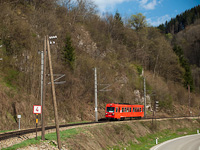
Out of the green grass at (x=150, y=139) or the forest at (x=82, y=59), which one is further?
the forest at (x=82, y=59)

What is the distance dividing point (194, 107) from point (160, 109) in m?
18.1

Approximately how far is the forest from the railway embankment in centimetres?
861

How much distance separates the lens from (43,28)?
148 feet

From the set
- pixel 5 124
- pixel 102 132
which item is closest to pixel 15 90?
pixel 5 124

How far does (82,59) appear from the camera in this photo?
164 feet

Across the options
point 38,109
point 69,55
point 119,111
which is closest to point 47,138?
point 38,109

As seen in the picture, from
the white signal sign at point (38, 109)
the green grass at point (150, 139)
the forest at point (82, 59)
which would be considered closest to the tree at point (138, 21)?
the forest at point (82, 59)

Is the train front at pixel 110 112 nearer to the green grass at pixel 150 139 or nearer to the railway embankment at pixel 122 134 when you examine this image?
the railway embankment at pixel 122 134

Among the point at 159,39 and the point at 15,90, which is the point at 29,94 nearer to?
the point at 15,90

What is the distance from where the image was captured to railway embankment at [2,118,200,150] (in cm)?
1934

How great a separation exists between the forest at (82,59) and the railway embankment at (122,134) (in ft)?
28.3

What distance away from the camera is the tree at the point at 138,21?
81250 millimetres

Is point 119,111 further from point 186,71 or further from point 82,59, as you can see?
point 186,71

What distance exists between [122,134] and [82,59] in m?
24.5
